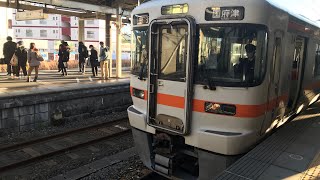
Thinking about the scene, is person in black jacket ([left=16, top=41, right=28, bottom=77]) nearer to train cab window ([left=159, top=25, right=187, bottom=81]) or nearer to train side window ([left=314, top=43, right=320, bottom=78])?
train cab window ([left=159, top=25, right=187, bottom=81])

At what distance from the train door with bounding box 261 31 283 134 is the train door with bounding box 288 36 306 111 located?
3.38 feet

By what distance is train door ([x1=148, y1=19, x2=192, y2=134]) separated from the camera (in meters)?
4.55

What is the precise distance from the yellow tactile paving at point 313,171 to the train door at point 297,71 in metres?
1.85

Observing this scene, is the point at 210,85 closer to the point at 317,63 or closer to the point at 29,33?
the point at 317,63

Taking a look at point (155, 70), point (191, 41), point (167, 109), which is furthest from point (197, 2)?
point (167, 109)

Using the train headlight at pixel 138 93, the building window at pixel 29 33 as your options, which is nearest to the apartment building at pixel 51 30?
the building window at pixel 29 33

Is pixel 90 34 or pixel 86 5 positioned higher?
pixel 90 34

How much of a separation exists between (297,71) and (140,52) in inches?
128

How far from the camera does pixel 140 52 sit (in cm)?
535

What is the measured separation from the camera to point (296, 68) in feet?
20.1

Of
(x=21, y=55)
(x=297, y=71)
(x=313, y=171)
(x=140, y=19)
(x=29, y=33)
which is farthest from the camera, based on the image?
(x=29, y=33)

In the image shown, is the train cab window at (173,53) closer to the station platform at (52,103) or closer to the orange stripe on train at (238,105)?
the orange stripe on train at (238,105)

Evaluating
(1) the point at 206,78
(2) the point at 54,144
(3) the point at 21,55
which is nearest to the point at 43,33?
(3) the point at 21,55

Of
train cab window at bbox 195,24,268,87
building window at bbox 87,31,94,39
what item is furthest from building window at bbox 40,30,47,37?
train cab window at bbox 195,24,268,87
